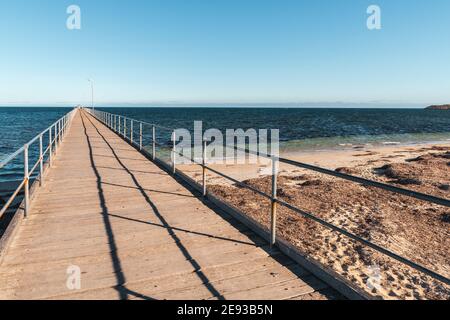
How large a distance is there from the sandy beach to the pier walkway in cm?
81

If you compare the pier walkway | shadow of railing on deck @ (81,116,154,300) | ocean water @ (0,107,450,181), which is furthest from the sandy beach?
ocean water @ (0,107,450,181)

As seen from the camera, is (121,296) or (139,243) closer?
(121,296)

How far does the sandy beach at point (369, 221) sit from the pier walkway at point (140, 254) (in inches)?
31.8

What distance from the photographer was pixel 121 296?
10.1ft

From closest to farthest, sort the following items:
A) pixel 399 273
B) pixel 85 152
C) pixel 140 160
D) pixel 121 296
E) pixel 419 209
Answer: pixel 121 296 < pixel 399 273 < pixel 419 209 < pixel 140 160 < pixel 85 152

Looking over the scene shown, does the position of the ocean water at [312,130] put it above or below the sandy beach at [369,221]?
above

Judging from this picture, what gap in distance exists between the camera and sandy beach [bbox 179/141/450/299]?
564 cm

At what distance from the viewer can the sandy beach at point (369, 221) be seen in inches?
222

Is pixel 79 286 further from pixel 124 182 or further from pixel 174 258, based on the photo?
pixel 124 182

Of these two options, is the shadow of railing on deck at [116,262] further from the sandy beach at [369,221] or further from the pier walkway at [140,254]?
the sandy beach at [369,221]

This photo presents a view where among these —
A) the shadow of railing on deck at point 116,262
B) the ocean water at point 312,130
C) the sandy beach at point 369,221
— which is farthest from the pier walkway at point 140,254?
the ocean water at point 312,130
